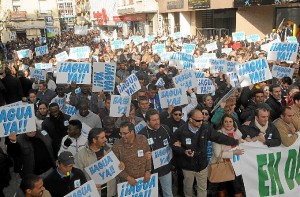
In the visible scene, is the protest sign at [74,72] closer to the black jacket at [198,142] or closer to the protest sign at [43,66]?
the black jacket at [198,142]

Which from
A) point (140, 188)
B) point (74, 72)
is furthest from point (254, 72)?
point (140, 188)

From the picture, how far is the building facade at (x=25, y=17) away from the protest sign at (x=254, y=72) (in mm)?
48838

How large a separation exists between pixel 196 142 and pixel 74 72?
4.03 metres

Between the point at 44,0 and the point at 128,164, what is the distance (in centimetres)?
5851

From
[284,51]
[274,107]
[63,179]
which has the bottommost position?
[63,179]

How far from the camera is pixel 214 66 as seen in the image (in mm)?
10844

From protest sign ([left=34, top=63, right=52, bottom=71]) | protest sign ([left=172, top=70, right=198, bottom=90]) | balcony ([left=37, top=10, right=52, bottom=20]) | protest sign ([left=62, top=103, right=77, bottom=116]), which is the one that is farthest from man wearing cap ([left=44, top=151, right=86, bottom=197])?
balcony ([left=37, top=10, right=52, bottom=20])

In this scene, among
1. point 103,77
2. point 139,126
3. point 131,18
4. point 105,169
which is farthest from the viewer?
point 131,18

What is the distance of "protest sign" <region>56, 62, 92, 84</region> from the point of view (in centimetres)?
834

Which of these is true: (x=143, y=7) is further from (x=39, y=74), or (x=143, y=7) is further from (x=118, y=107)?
(x=118, y=107)

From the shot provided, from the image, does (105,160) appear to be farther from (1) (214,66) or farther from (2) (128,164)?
(1) (214,66)

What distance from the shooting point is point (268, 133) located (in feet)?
17.8

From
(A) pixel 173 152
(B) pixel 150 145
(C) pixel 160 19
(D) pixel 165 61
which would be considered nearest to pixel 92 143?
(B) pixel 150 145

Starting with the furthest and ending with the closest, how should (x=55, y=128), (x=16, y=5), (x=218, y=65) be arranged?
(x=16, y=5), (x=218, y=65), (x=55, y=128)
